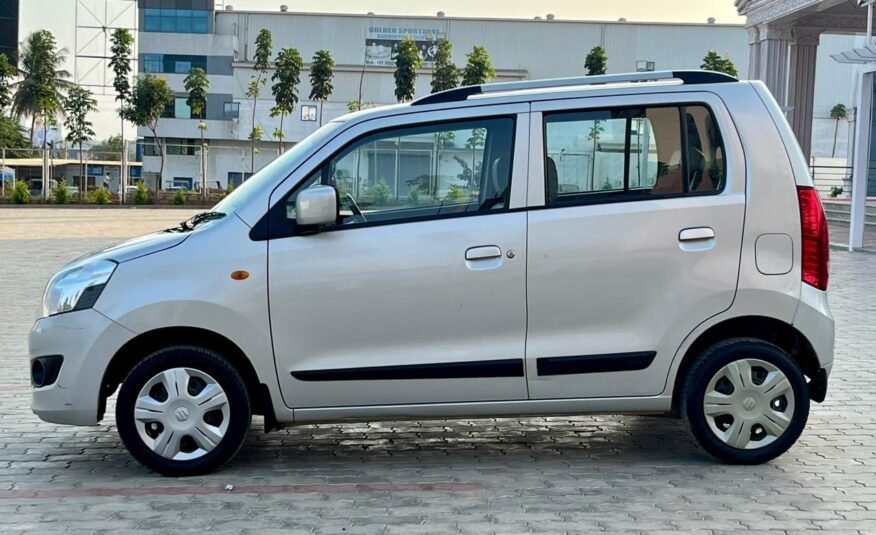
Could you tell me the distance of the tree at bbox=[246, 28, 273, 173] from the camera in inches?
2721

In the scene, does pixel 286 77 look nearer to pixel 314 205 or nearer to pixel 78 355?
pixel 78 355

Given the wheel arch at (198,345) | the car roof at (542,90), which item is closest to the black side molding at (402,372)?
the wheel arch at (198,345)

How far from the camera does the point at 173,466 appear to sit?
18.1 ft

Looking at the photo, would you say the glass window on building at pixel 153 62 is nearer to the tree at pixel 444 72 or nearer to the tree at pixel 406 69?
the tree at pixel 406 69

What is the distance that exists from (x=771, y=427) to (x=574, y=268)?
53.1 inches

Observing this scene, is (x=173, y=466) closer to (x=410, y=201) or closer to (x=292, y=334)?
(x=292, y=334)

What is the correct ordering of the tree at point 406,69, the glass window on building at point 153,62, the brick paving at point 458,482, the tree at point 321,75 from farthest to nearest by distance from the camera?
1. the glass window on building at point 153,62
2. the tree at point 321,75
3. the tree at point 406,69
4. the brick paving at point 458,482

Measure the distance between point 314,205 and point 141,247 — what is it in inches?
36.7

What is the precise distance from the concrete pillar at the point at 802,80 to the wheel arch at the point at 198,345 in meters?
34.6

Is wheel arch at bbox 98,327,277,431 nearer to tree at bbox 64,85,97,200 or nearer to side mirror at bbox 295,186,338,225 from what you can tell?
side mirror at bbox 295,186,338,225

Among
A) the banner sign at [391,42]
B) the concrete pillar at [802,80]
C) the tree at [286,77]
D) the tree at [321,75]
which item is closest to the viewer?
the concrete pillar at [802,80]

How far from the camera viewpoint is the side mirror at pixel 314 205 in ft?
17.5

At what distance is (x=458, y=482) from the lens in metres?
5.47

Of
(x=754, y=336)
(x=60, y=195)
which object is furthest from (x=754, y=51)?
(x=754, y=336)
